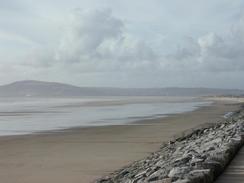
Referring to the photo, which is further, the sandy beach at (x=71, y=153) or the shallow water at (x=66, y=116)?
the shallow water at (x=66, y=116)

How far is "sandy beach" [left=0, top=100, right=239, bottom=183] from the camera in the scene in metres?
8.62

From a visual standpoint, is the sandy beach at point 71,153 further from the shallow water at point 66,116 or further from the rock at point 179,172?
the shallow water at point 66,116

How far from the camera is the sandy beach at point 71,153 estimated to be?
862 cm

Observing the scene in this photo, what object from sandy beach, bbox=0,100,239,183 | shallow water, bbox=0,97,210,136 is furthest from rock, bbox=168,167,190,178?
shallow water, bbox=0,97,210,136

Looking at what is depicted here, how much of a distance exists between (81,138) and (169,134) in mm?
4042

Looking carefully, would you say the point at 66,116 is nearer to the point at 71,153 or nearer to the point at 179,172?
the point at 71,153

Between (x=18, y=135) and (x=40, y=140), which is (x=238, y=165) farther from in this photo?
(x=18, y=135)

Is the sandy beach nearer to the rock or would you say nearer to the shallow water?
the rock

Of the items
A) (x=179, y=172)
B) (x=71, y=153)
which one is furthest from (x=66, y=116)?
(x=179, y=172)

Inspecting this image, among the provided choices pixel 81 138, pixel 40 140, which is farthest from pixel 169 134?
pixel 40 140

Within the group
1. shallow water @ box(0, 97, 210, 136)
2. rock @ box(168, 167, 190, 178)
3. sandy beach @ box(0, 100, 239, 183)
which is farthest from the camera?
shallow water @ box(0, 97, 210, 136)

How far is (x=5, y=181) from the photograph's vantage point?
811 centimetres

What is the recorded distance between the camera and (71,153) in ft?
37.9

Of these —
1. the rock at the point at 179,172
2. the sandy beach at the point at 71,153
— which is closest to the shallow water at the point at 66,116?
the sandy beach at the point at 71,153
